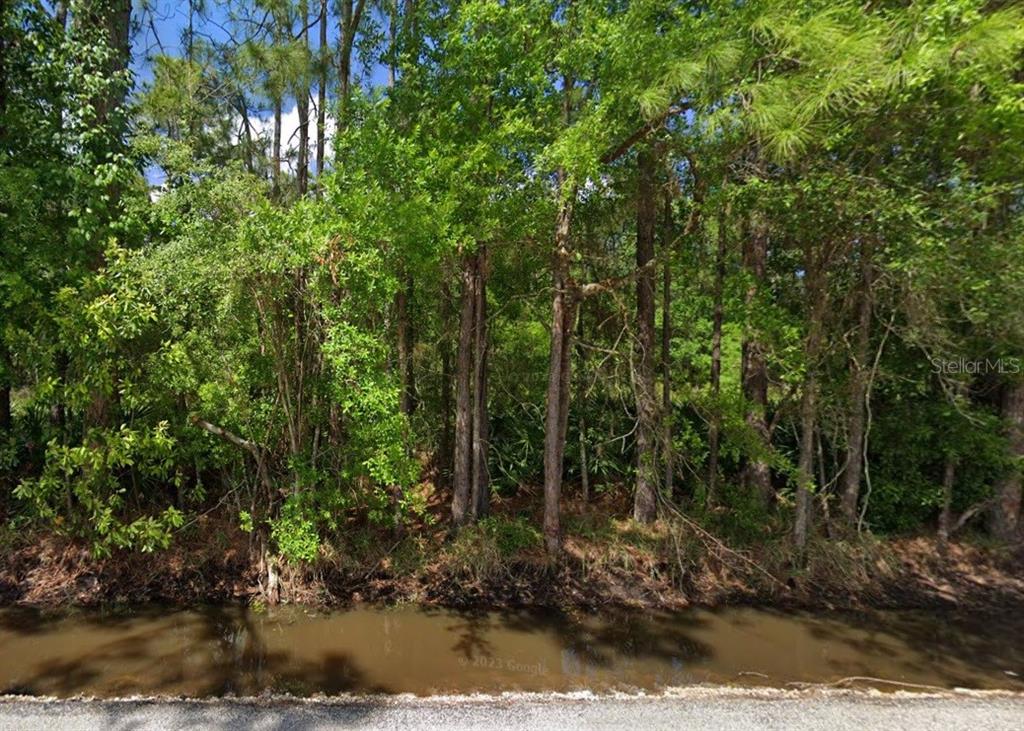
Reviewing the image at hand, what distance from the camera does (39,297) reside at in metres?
5.31

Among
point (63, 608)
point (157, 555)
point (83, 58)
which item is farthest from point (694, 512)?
point (83, 58)

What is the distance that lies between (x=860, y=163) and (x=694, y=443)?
3537 millimetres

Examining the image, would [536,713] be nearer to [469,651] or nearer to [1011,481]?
[469,651]

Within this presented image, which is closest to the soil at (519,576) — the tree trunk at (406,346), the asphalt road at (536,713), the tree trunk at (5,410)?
the tree trunk at (5,410)

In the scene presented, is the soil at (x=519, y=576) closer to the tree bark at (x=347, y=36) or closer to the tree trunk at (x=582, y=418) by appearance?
the tree trunk at (x=582, y=418)

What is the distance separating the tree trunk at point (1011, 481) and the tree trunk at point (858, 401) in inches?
69.1

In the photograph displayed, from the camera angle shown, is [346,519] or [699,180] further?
[346,519]

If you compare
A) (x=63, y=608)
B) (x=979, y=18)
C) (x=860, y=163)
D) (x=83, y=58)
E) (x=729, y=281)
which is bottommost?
(x=63, y=608)

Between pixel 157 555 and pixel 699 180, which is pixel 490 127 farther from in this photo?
pixel 157 555

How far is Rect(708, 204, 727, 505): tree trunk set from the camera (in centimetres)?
684

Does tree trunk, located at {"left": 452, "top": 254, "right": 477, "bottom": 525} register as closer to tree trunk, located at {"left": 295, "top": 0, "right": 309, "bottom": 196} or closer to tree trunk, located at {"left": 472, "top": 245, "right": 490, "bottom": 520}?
tree trunk, located at {"left": 472, "top": 245, "right": 490, "bottom": 520}

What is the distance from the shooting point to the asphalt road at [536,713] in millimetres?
3371

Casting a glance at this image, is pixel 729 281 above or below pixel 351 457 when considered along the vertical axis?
above

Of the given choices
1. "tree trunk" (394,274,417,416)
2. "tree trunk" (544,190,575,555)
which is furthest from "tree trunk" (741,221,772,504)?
"tree trunk" (394,274,417,416)
